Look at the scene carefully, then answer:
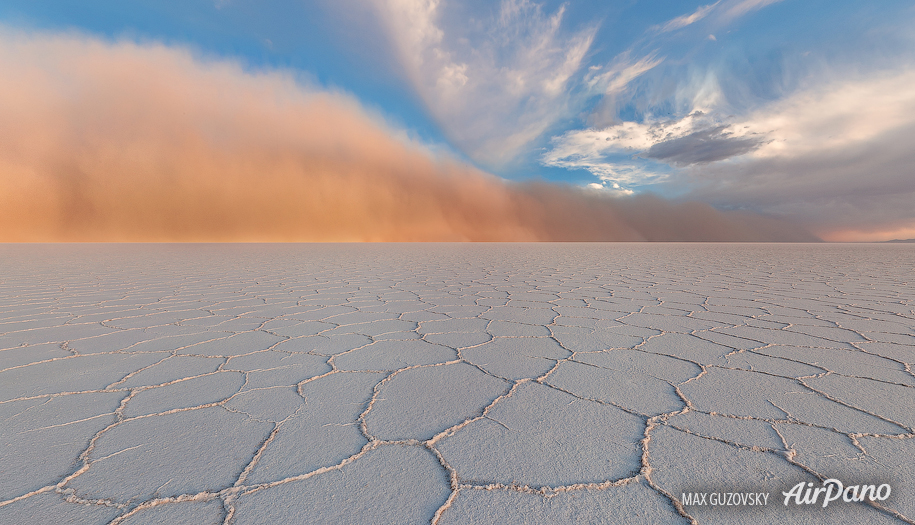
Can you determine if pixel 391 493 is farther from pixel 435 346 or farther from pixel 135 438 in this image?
pixel 435 346

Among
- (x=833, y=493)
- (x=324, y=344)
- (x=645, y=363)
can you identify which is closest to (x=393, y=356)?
(x=324, y=344)

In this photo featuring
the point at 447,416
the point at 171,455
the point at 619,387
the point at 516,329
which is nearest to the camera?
the point at 171,455

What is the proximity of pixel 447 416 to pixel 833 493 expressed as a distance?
90 centimetres

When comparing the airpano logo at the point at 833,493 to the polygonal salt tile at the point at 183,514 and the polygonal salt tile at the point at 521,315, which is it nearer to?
the polygonal salt tile at the point at 183,514

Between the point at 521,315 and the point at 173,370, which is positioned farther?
the point at 521,315

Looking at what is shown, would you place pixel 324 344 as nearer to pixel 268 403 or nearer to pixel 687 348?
pixel 268 403

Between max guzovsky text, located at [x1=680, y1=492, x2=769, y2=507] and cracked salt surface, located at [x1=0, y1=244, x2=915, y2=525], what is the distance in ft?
0.05

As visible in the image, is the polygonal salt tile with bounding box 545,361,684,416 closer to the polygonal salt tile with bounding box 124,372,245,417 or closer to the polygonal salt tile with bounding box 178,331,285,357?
the polygonal salt tile with bounding box 124,372,245,417

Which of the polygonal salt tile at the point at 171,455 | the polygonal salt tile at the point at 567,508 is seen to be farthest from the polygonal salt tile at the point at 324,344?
the polygonal salt tile at the point at 567,508

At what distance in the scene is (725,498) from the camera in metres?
0.86

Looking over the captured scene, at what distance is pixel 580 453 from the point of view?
39.5 inches

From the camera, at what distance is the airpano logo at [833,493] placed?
852mm

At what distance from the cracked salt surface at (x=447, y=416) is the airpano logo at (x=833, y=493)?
2 centimetres

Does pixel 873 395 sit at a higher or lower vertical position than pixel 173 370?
higher
